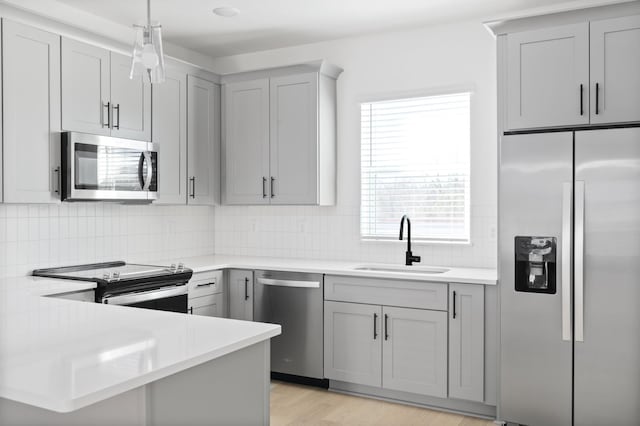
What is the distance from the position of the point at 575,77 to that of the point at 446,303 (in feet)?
4.95

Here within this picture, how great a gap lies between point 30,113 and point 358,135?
2311 millimetres

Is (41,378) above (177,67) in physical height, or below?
below

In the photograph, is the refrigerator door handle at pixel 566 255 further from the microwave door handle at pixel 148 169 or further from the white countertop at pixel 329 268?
the microwave door handle at pixel 148 169

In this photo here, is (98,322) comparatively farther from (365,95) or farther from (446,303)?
(365,95)

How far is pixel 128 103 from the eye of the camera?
3.89 metres

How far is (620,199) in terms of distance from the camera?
306cm

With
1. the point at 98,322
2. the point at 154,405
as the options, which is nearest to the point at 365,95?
the point at 98,322

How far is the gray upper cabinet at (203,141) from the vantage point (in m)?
4.48

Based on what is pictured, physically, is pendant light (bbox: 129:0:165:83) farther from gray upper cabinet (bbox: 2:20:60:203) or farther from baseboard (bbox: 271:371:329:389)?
baseboard (bbox: 271:371:329:389)

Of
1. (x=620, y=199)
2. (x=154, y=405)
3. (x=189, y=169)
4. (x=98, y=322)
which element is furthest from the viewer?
(x=189, y=169)

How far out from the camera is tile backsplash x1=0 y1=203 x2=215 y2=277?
11.7ft

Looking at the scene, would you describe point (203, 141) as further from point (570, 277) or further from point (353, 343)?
point (570, 277)

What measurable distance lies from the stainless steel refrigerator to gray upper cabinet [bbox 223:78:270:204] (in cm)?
194

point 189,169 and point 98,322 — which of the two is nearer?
point 98,322
